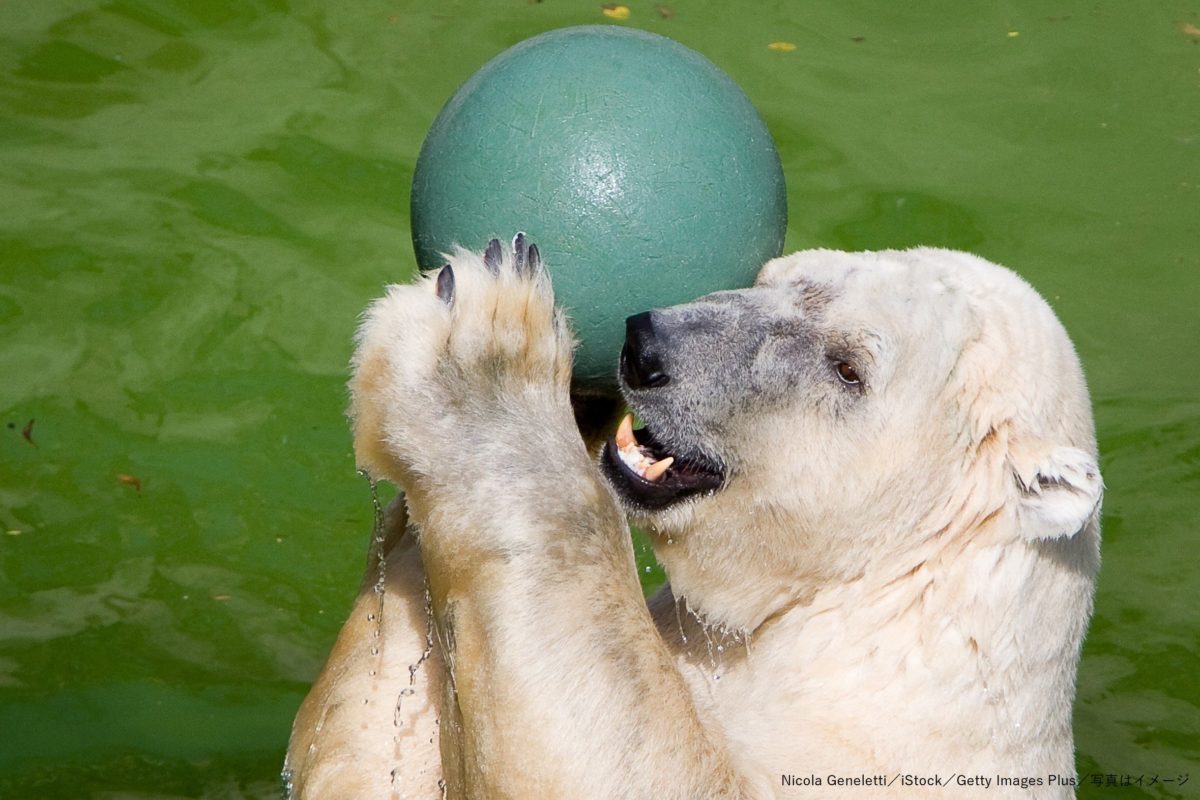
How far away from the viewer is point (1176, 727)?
5.33m

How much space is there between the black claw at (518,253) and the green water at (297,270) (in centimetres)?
229

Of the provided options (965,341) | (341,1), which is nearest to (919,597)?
(965,341)

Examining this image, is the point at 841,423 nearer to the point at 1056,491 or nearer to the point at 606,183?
the point at 1056,491

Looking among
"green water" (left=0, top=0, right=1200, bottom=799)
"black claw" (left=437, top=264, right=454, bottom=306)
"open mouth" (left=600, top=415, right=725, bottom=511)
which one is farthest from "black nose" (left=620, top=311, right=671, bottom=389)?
"green water" (left=0, top=0, right=1200, bottom=799)

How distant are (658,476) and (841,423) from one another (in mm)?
419

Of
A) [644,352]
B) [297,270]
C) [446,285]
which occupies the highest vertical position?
[446,285]

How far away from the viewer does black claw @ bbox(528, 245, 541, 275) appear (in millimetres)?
3205

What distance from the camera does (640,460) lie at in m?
3.46

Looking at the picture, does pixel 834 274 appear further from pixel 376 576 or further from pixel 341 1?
pixel 341 1

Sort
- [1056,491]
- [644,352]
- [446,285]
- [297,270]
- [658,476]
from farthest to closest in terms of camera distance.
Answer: [297,270]
[658,476]
[644,352]
[446,285]
[1056,491]

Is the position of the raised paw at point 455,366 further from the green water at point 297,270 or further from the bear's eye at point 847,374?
the green water at point 297,270

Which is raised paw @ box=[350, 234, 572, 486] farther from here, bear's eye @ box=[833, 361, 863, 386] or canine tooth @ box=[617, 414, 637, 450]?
bear's eye @ box=[833, 361, 863, 386]

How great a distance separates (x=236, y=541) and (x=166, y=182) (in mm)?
2271

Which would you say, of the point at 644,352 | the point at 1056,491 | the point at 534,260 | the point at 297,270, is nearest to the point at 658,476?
the point at 644,352
